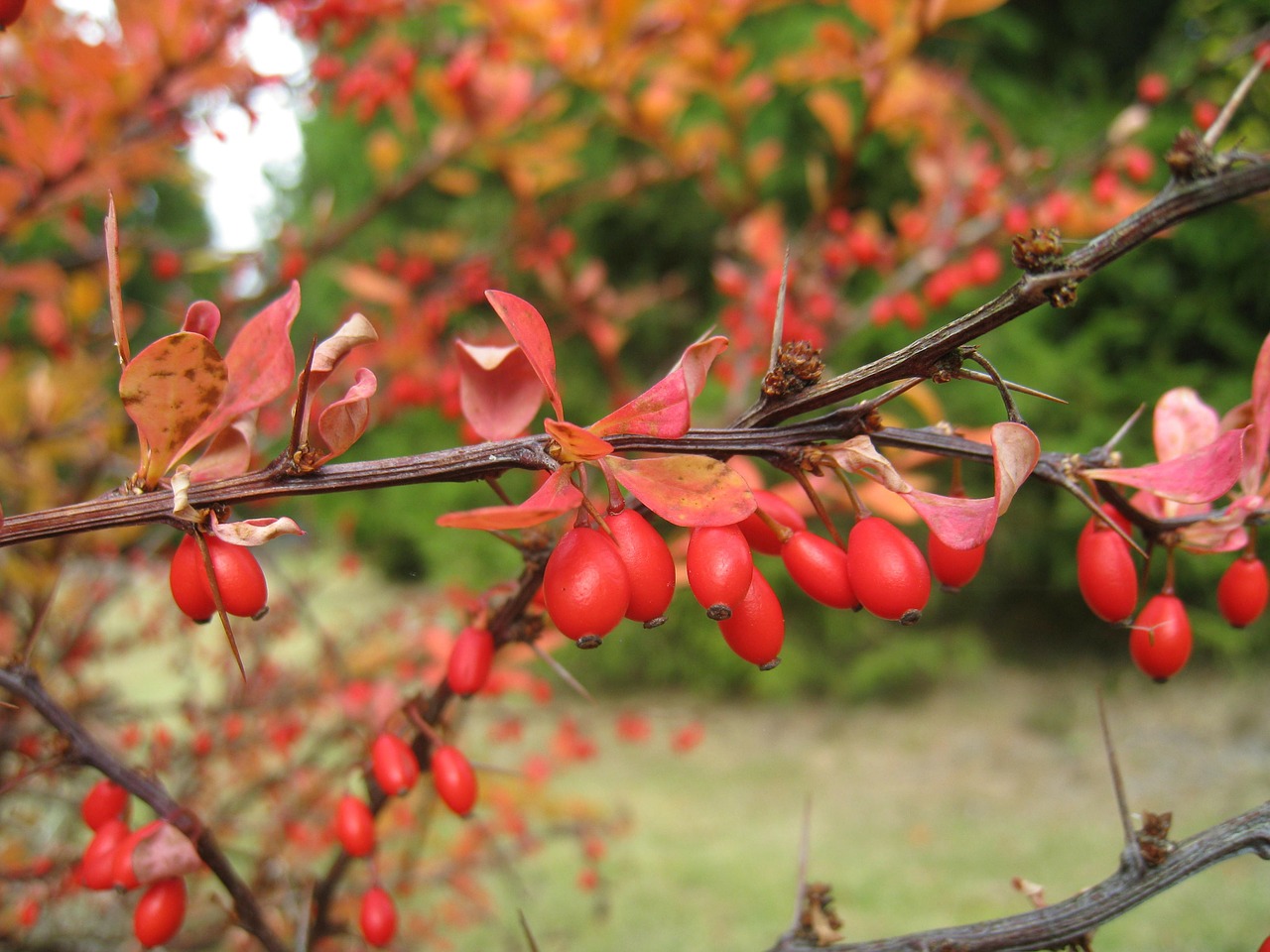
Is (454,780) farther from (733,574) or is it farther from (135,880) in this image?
(733,574)

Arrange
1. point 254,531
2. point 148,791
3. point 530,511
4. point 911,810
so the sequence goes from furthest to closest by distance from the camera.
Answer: point 911,810, point 148,791, point 254,531, point 530,511

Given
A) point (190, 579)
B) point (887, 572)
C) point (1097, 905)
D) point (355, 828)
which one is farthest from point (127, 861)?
point (1097, 905)

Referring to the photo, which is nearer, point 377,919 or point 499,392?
point 499,392

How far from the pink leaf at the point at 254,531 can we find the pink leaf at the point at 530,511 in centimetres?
15

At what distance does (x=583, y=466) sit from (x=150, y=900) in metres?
0.56

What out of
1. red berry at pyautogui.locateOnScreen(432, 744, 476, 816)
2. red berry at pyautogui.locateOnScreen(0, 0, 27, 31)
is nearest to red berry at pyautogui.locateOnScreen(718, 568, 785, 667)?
red berry at pyautogui.locateOnScreen(432, 744, 476, 816)

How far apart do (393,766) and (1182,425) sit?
750 millimetres

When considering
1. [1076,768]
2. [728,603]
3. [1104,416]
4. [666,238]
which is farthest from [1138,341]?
[728,603]

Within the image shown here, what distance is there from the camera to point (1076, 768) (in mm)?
4414

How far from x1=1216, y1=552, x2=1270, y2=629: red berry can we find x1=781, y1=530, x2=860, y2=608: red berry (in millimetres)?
336

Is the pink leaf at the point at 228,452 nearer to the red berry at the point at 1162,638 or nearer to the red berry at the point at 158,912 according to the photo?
the red berry at the point at 158,912

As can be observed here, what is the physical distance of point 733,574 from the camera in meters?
0.52

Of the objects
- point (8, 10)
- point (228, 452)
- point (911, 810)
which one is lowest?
point (228, 452)

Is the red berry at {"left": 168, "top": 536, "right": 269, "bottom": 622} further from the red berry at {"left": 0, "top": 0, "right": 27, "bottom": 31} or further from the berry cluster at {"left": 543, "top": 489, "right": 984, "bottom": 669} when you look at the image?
the red berry at {"left": 0, "top": 0, "right": 27, "bottom": 31}
